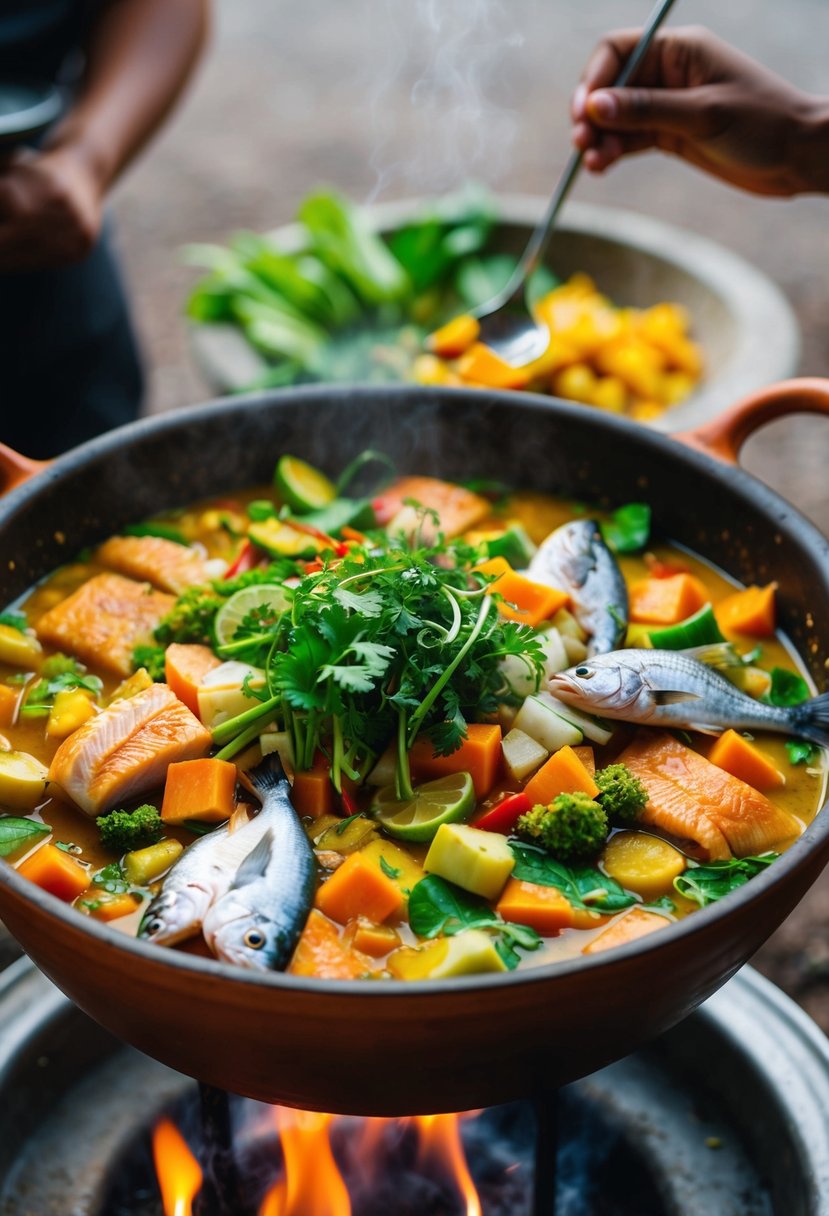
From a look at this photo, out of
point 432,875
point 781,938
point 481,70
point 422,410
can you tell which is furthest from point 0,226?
point 481,70

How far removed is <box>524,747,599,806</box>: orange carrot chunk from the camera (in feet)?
6.76

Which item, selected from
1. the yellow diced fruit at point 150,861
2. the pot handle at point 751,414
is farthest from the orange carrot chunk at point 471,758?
the pot handle at point 751,414

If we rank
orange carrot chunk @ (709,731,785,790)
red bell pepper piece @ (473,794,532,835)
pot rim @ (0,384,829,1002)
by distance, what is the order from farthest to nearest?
orange carrot chunk @ (709,731,785,790) → red bell pepper piece @ (473,794,532,835) → pot rim @ (0,384,829,1002)

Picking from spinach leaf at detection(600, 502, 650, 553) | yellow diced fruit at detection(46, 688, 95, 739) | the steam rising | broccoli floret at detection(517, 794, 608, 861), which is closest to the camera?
broccoli floret at detection(517, 794, 608, 861)

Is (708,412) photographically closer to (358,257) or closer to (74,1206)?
(358,257)

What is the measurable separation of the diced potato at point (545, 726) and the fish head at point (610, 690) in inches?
1.7

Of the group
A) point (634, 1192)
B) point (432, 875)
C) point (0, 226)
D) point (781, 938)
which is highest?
point (0, 226)

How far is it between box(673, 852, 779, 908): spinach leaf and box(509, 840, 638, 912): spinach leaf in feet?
0.31

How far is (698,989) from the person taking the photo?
177cm

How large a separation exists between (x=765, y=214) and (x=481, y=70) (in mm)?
3087

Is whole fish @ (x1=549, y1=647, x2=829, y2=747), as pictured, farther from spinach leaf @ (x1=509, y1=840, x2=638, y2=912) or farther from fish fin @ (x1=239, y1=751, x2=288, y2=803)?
fish fin @ (x1=239, y1=751, x2=288, y2=803)

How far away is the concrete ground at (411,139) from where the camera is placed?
729 centimetres

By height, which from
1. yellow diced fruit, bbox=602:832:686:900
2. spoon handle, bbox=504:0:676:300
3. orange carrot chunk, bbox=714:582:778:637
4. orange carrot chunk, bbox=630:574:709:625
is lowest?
orange carrot chunk, bbox=714:582:778:637

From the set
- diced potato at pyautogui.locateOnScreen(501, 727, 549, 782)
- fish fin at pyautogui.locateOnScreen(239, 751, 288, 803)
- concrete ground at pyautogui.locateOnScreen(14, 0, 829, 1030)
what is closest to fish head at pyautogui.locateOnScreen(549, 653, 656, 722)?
diced potato at pyautogui.locateOnScreen(501, 727, 549, 782)
